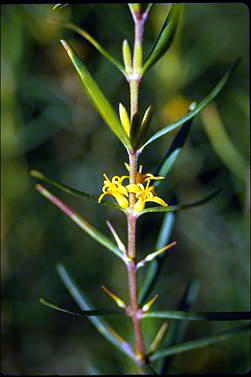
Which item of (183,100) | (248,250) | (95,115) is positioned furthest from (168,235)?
(95,115)

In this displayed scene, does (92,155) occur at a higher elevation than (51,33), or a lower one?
lower

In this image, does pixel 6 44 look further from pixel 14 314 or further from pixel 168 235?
pixel 168 235

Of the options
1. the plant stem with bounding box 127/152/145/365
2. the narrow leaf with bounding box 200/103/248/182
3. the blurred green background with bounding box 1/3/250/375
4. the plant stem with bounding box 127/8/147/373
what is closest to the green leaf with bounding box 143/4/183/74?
the plant stem with bounding box 127/8/147/373

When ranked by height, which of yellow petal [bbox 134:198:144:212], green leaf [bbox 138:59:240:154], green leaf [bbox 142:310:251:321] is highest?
green leaf [bbox 138:59:240:154]

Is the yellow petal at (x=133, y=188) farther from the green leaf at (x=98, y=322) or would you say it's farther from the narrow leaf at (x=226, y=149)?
the narrow leaf at (x=226, y=149)

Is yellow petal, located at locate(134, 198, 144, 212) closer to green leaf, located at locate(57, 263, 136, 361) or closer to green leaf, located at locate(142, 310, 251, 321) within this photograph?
green leaf, located at locate(142, 310, 251, 321)

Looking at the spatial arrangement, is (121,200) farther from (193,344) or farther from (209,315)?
(193,344)
